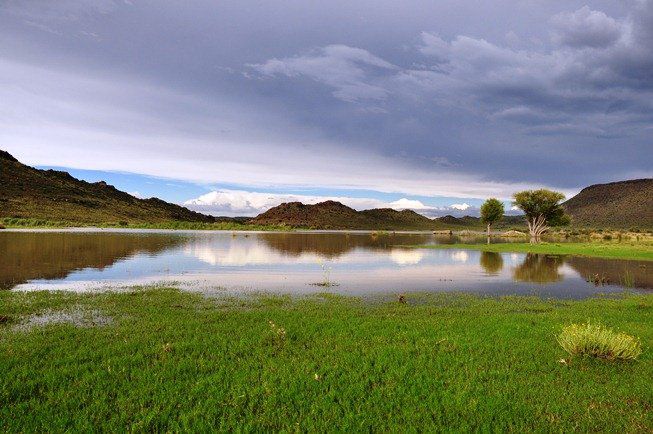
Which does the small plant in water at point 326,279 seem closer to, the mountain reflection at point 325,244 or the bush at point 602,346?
the mountain reflection at point 325,244

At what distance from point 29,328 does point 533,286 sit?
1103 inches

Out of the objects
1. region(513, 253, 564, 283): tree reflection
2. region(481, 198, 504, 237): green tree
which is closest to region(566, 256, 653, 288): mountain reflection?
region(513, 253, 564, 283): tree reflection

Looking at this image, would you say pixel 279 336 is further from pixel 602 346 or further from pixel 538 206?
pixel 538 206

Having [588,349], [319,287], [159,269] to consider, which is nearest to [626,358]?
[588,349]

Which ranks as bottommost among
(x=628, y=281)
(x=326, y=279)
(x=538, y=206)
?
(x=326, y=279)

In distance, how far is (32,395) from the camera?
8.77 meters

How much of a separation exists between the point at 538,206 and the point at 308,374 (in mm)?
87228

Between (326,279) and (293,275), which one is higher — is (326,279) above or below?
above

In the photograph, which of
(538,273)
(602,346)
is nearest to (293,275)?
(538,273)

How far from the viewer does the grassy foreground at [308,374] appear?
315 inches

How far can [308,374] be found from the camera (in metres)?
10.1

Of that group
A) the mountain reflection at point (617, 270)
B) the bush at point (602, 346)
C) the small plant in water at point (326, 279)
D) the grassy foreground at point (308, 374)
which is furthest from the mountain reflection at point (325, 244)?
the bush at point (602, 346)

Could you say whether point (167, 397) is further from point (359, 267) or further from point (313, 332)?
point (359, 267)

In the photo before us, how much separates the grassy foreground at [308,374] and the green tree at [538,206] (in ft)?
245
